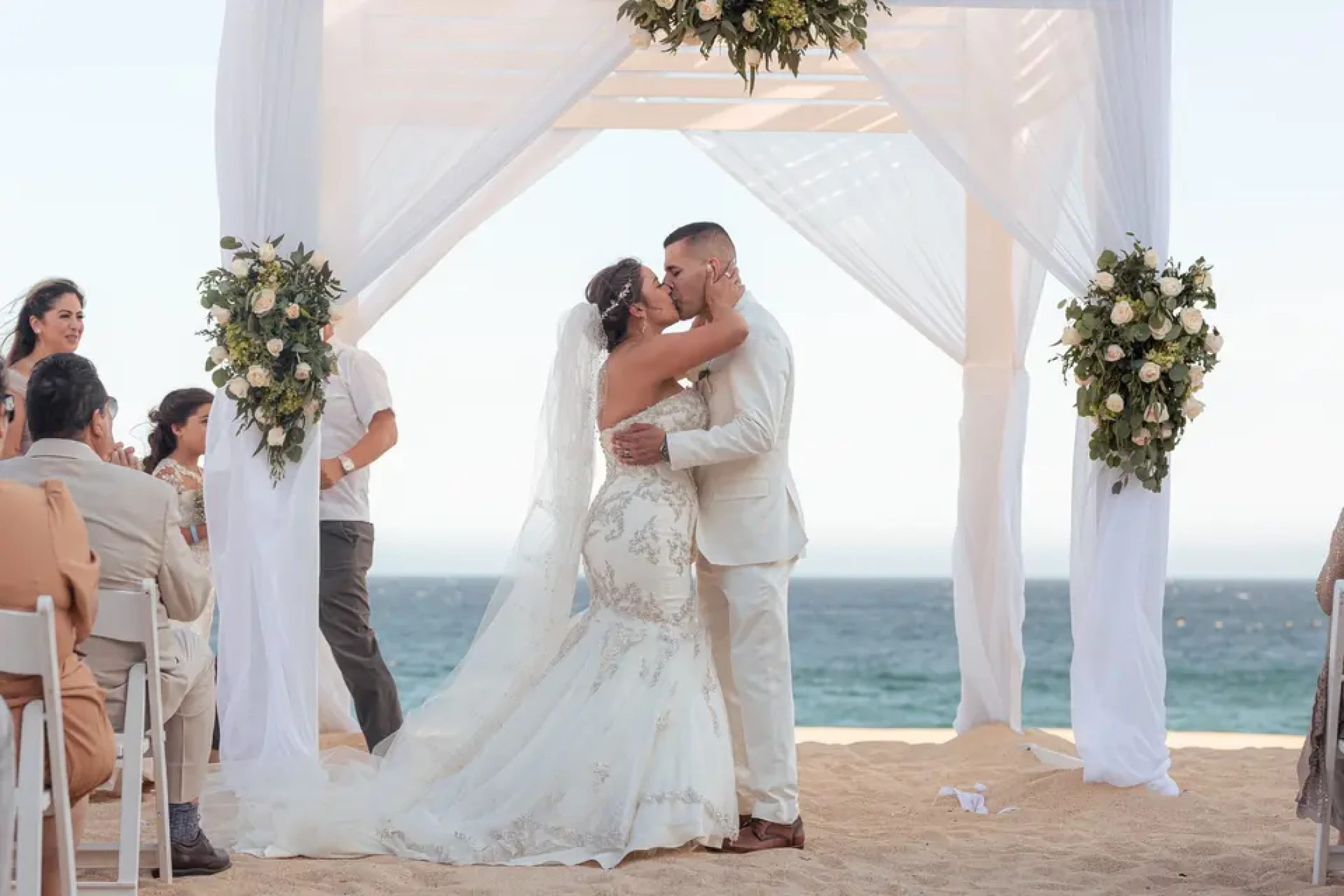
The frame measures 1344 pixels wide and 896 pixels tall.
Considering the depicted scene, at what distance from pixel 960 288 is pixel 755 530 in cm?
280

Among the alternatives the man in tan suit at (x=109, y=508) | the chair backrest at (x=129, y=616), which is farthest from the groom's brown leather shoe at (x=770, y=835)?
the chair backrest at (x=129, y=616)

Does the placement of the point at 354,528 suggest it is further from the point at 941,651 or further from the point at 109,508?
the point at 941,651

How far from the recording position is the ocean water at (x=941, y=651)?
2567 cm

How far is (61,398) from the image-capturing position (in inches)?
139

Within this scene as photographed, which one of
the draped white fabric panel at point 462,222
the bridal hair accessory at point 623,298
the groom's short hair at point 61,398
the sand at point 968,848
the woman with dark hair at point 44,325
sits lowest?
the sand at point 968,848

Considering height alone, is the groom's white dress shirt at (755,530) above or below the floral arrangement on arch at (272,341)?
below

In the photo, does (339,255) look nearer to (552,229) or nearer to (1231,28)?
(1231,28)

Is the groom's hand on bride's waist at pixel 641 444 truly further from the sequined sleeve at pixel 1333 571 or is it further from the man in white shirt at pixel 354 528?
the sequined sleeve at pixel 1333 571

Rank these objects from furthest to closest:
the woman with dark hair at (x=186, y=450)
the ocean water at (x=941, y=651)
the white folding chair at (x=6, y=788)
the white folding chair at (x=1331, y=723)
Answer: the ocean water at (x=941, y=651) < the woman with dark hair at (x=186, y=450) < the white folding chair at (x=1331, y=723) < the white folding chair at (x=6, y=788)

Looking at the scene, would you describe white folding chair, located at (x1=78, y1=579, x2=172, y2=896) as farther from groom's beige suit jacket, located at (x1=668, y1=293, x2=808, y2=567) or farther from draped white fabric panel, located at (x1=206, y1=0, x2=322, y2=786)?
groom's beige suit jacket, located at (x1=668, y1=293, x2=808, y2=567)

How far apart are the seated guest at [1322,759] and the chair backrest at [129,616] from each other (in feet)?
9.45

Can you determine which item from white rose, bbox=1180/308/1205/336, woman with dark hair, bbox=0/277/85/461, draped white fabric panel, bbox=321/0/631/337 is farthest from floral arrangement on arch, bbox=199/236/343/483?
white rose, bbox=1180/308/1205/336

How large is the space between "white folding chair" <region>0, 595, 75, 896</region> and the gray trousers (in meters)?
2.56

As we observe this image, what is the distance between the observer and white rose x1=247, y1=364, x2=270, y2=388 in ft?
15.9
